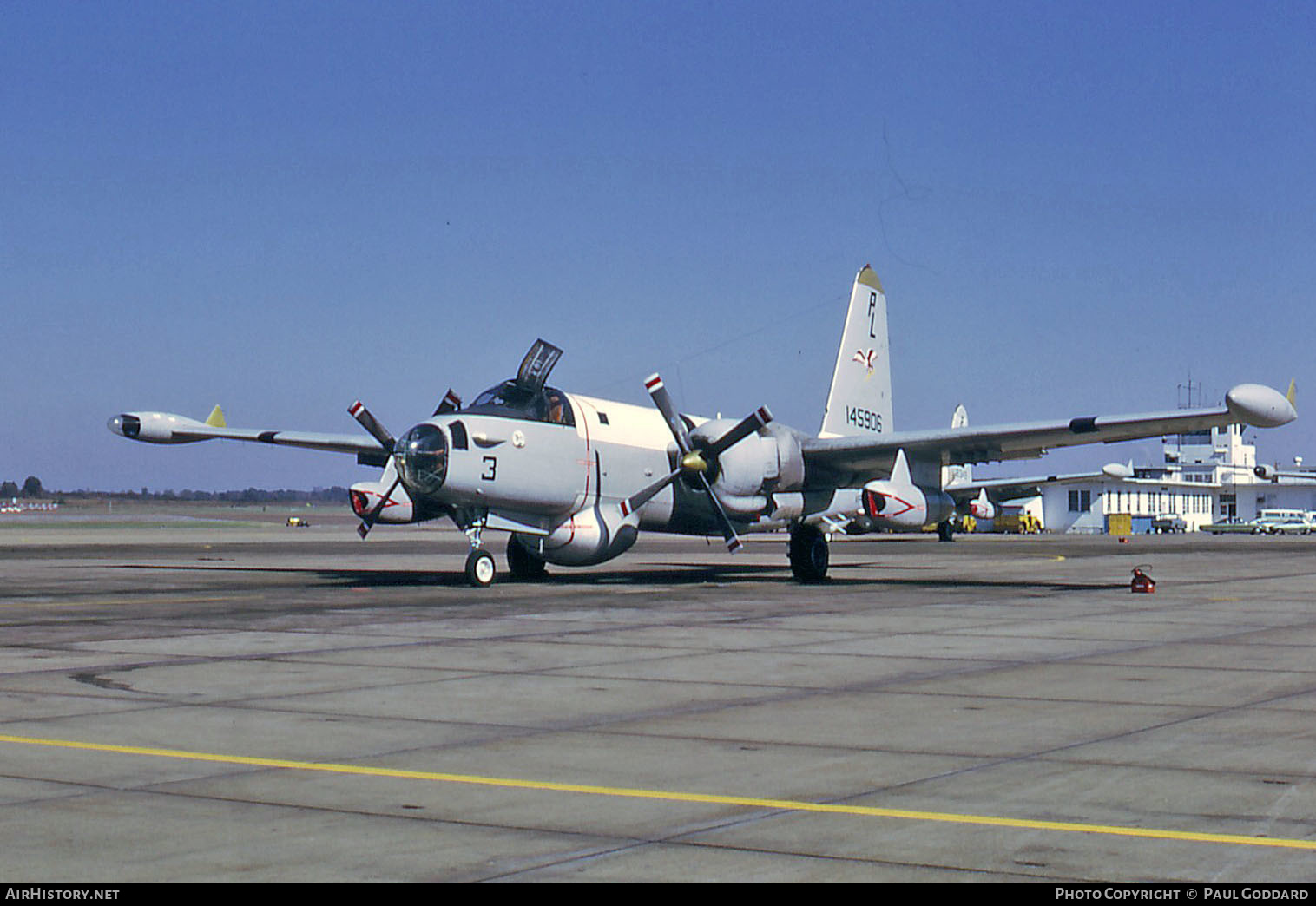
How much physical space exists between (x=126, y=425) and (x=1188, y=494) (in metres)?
131

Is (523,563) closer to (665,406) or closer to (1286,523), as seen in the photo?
(665,406)

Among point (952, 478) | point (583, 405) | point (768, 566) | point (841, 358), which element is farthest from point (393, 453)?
point (952, 478)

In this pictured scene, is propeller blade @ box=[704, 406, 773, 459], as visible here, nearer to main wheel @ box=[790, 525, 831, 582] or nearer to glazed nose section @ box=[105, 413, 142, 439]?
main wheel @ box=[790, 525, 831, 582]

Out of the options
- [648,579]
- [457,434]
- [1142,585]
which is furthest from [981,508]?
[457,434]

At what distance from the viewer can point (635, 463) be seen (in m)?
30.0

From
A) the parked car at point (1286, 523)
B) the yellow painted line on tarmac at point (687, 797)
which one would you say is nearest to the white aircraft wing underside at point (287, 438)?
the yellow painted line on tarmac at point (687, 797)

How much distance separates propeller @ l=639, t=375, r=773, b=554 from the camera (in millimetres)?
28922

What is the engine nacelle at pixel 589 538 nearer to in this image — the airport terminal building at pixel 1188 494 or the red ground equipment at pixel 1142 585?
the red ground equipment at pixel 1142 585

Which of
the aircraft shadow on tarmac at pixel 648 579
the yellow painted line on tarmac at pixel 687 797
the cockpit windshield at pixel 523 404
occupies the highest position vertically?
the cockpit windshield at pixel 523 404

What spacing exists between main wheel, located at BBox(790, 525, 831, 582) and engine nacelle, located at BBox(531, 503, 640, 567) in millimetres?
4656

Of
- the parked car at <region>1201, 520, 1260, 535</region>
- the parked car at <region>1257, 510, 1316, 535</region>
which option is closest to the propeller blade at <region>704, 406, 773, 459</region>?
the parked car at <region>1257, 510, 1316, 535</region>

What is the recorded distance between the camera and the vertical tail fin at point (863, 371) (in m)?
35.0

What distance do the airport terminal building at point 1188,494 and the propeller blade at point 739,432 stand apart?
10060cm
